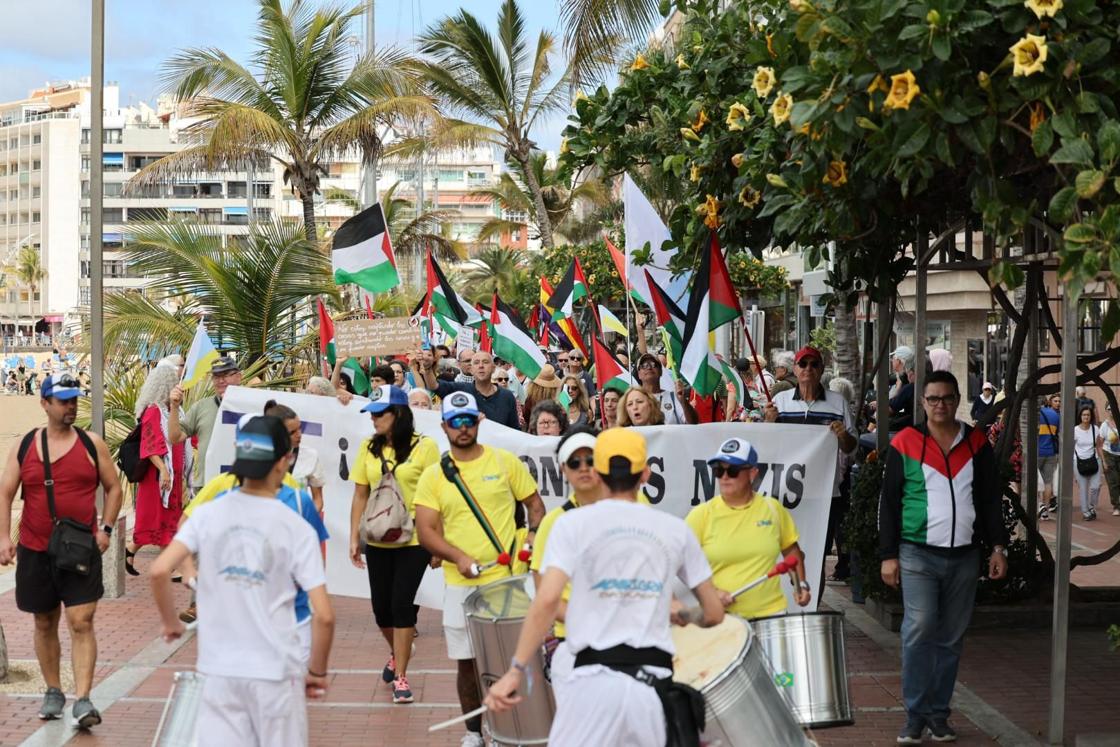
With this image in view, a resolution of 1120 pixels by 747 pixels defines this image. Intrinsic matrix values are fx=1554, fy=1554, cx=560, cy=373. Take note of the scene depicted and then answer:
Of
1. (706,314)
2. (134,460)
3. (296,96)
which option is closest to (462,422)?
(706,314)

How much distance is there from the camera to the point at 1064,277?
5738 millimetres

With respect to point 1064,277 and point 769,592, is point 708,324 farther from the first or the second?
point 1064,277

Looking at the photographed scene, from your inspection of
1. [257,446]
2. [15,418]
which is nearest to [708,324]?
[257,446]

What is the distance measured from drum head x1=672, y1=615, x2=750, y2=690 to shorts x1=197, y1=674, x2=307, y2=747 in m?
1.38

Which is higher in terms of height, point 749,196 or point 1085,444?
point 749,196

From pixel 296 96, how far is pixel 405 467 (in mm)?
16863

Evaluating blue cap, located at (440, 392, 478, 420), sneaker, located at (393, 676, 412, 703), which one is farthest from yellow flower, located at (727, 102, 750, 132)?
sneaker, located at (393, 676, 412, 703)

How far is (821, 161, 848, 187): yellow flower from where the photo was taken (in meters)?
7.09

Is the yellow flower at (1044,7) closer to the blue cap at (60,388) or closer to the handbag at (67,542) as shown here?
the blue cap at (60,388)

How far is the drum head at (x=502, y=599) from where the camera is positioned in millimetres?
6504

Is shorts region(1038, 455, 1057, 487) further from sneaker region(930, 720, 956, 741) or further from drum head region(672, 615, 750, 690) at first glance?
drum head region(672, 615, 750, 690)

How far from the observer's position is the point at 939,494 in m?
8.08

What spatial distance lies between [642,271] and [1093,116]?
6.76 meters

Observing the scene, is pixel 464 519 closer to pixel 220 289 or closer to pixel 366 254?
pixel 366 254
